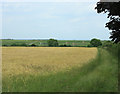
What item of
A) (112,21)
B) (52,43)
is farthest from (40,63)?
(52,43)

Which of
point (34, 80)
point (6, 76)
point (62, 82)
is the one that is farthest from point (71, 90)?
point (6, 76)

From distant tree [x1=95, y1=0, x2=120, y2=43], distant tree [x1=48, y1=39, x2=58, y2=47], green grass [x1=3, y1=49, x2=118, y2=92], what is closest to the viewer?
green grass [x1=3, y1=49, x2=118, y2=92]

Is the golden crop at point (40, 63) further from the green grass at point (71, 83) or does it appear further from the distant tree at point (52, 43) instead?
the distant tree at point (52, 43)

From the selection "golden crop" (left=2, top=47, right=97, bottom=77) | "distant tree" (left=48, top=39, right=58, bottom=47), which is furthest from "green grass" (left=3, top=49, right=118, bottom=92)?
"distant tree" (left=48, top=39, right=58, bottom=47)

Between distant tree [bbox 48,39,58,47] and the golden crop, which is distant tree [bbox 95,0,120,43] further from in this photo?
distant tree [bbox 48,39,58,47]

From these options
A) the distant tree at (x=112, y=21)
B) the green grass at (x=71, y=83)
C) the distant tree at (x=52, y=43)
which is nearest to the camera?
the green grass at (x=71, y=83)

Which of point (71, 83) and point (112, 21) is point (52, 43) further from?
point (71, 83)

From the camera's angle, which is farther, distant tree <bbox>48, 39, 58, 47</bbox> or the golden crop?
distant tree <bbox>48, 39, 58, 47</bbox>

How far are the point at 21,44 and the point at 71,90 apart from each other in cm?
4919

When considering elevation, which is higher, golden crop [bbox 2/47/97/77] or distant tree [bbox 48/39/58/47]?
distant tree [bbox 48/39/58/47]

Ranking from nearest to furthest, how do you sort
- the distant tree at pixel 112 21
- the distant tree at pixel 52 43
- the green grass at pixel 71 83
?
the green grass at pixel 71 83, the distant tree at pixel 112 21, the distant tree at pixel 52 43

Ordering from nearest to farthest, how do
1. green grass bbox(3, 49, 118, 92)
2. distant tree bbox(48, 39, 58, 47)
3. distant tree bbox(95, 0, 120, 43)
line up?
green grass bbox(3, 49, 118, 92) → distant tree bbox(95, 0, 120, 43) → distant tree bbox(48, 39, 58, 47)

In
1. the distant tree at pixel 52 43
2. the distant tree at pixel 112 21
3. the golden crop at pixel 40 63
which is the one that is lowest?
the golden crop at pixel 40 63

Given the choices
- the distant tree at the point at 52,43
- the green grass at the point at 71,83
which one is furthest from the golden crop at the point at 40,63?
the distant tree at the point at 52,43
